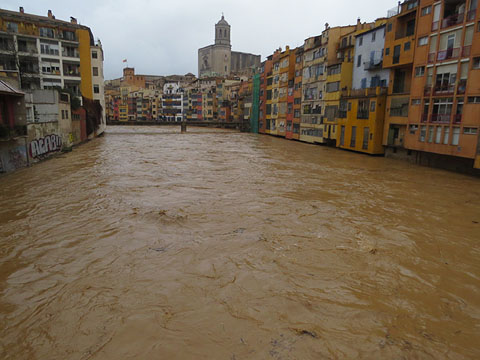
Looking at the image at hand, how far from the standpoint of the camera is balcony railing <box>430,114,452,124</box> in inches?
1076

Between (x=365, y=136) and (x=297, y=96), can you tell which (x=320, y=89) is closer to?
(x=297, y=96)

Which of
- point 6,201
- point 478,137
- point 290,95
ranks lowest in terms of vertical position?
point 6,201

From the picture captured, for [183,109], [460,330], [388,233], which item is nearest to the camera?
[460,330]

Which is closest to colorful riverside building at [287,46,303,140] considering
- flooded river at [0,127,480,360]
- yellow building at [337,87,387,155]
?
yellow building at [337,87,387,155]

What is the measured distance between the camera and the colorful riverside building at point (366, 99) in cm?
3762

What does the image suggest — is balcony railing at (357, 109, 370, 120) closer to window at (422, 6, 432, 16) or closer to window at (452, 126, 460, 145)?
window at (422, 6, 432, 16)

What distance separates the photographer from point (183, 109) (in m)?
126

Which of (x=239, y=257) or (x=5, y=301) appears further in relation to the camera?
(x=239, y=257)

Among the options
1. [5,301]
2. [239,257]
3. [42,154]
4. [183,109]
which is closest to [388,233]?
[239,257]

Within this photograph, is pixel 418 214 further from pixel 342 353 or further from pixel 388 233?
pixel 342 353

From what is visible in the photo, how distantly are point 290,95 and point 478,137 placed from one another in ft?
130

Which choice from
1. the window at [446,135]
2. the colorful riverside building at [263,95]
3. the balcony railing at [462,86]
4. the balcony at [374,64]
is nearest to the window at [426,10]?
the balcony railing at [462,86]

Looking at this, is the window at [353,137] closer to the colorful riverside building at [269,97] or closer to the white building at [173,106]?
the colorful riverside building at [269,97]

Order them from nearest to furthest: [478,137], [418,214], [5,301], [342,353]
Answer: [342,353] < [5,301] < [418,214] < [478,137]
